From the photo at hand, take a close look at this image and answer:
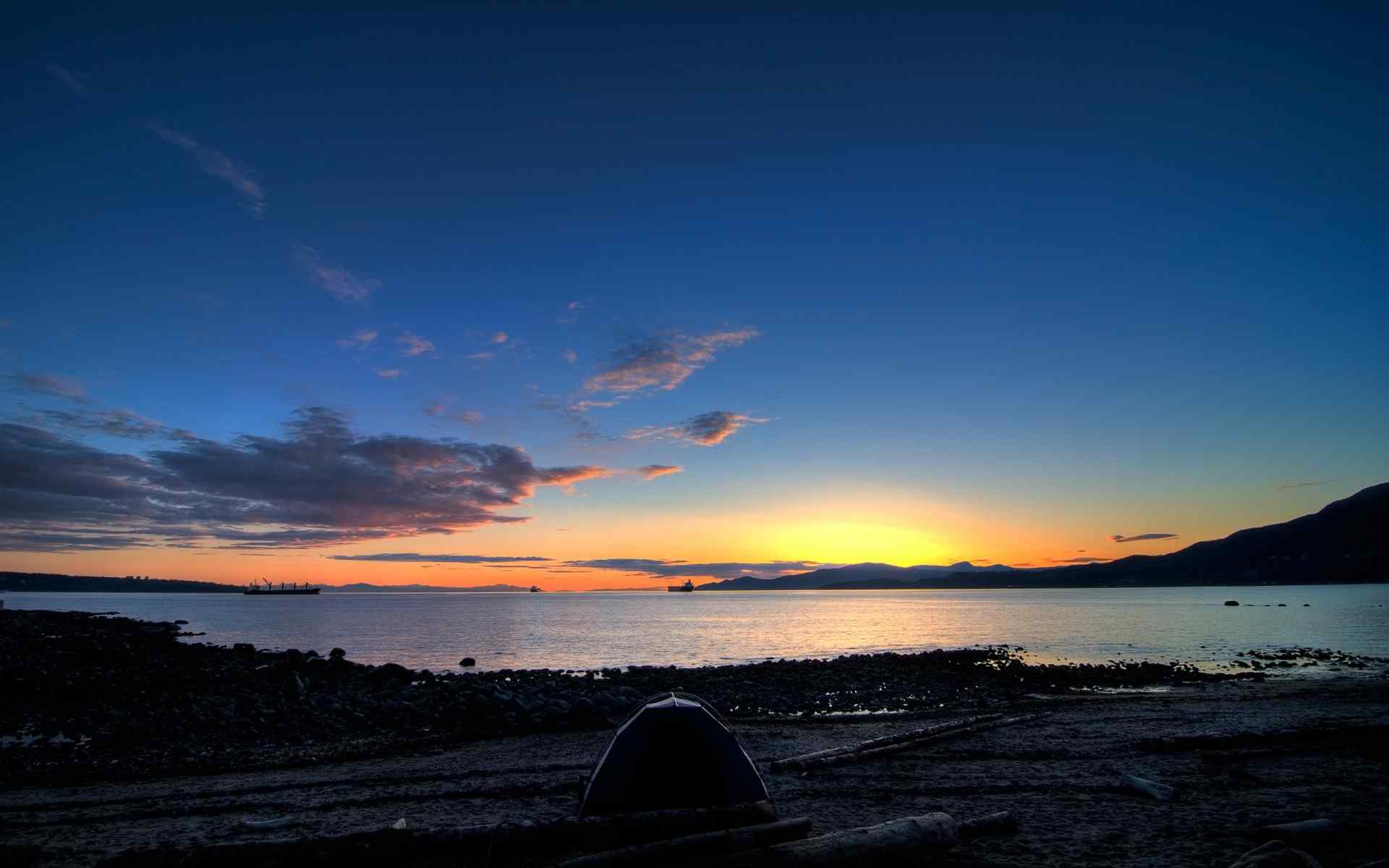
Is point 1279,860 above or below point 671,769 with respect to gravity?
below

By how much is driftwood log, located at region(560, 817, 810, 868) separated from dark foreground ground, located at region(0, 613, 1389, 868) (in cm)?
272

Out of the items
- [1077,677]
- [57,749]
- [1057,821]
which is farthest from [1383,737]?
→ [57,749]

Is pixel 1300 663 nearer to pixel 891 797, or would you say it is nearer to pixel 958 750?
pixel 958 750

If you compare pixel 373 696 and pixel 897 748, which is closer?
pixel 897 748

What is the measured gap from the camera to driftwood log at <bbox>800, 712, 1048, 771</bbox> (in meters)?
15.5

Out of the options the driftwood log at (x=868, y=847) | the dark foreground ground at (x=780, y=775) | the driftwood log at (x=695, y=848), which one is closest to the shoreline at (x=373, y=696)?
the dark foreground ground at (x=780, y=775)

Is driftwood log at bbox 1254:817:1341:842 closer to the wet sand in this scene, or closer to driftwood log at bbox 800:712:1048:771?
the wet sand

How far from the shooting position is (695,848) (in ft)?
25.7

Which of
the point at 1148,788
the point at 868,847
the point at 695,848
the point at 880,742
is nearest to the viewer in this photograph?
the point at 695,848

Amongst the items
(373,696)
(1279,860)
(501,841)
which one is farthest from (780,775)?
(373,696)

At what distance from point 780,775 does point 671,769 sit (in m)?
5.49

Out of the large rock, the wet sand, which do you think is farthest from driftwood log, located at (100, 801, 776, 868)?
the large rock

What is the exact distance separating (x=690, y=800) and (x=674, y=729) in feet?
3.27

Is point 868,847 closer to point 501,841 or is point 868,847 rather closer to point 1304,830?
point 501,841
